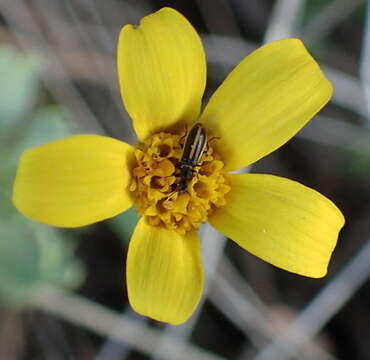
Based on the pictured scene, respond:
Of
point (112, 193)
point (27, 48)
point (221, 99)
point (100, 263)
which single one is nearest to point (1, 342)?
point (100, 263)

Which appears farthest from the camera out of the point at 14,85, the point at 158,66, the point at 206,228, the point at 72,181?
the point at 206,228

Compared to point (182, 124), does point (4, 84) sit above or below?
below

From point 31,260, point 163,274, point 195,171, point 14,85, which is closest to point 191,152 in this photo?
point 195,171

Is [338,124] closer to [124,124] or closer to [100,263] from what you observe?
[124,124]

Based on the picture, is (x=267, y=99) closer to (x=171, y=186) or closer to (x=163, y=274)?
(x=171, y=186)

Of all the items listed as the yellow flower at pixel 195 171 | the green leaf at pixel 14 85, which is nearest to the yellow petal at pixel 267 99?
the yellow flower at pixel 195 171

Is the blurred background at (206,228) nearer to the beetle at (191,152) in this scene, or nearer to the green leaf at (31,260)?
the green leaf at (31,260)
